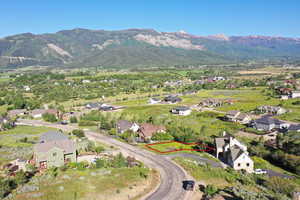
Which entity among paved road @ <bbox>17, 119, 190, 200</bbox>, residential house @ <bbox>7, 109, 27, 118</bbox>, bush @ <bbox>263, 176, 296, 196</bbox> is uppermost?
bush @ <bbox>263, 176, 296, 196</bbox>

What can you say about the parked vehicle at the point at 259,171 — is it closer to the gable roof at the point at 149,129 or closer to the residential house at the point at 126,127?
the gable roof at the point at 149,129

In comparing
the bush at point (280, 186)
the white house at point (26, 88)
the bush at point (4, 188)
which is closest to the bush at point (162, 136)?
the bush at point (280, 186)

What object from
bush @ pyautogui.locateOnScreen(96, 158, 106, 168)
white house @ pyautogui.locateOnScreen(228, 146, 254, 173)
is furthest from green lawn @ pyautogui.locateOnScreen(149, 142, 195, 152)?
bush @ pyautogui.locateOnScreen(96, 158, 106, 168)

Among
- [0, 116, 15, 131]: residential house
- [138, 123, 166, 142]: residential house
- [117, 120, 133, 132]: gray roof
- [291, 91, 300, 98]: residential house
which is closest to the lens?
[138, 123, 166, 142]: residential house

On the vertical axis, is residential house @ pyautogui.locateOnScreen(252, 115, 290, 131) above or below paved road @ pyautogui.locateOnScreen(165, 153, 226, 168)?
above

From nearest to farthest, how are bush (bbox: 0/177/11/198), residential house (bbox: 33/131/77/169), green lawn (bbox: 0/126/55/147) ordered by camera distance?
bush (bbox: 0/177/11/198), residential house (bbox: 33/131/77/169), green lawn (bbox: 0/126/55/147)

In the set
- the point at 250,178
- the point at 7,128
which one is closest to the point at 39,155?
the point at 250,178

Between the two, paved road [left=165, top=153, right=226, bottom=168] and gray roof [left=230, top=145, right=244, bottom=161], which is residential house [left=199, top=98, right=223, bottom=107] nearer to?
paved road [left=165, top=153, right=226, bottom=168]
